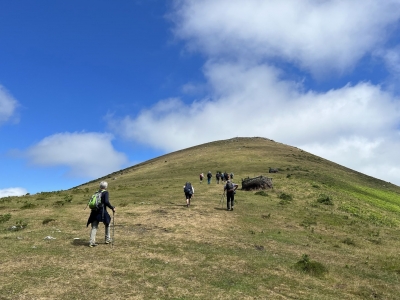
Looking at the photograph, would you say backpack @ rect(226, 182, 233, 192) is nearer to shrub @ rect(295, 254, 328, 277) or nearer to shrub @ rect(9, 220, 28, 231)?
shrub @ rect(295, 254, 328, 277)

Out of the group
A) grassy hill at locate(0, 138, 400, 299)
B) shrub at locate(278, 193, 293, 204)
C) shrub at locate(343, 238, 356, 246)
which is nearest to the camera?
grassy hill at locate(0, 138, 400, 299)

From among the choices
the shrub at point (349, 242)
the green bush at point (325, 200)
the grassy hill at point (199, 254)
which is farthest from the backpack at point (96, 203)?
the green bush at point (325, 200)

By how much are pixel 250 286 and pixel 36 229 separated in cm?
1442

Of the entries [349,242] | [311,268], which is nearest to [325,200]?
[349,242]

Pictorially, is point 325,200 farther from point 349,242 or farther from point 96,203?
point 96,203

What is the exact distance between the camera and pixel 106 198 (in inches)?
631

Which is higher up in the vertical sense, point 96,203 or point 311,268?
point 96,203

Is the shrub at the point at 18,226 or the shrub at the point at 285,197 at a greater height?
the shrub at the point at 285,197

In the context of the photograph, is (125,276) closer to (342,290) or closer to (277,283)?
(277,283)

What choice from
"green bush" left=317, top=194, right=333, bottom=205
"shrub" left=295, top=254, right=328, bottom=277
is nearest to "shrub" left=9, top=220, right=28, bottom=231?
"shrub" left=295, top=254, right=328, bottom=277

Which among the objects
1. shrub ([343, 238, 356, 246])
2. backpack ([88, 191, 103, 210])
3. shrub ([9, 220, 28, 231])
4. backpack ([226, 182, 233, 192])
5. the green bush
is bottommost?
shrub ([343, 238, 356, 246])

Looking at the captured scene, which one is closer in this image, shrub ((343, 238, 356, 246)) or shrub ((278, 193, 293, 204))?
shrub ((343, 238, 356, 246))

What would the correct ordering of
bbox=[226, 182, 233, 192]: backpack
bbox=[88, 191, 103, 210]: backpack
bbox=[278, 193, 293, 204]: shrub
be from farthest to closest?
bbox=[278, 193, 293, 204]: shrub, bbox=[226, 182, 233, 192]: backpack, bbox=[88, 191, 103, 210]: backpack

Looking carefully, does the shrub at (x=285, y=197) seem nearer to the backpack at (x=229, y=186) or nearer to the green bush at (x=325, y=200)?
the green bush at (x=325, y=200)
